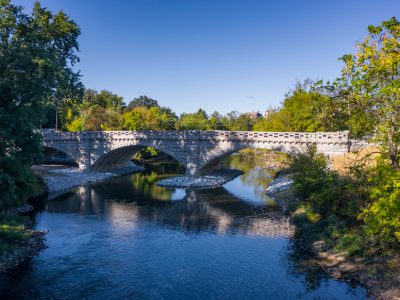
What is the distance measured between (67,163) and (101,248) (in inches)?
2254

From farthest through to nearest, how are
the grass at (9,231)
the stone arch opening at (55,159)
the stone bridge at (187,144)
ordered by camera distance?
the stone arch opening at (55,159) → the stone bridge at (187,144) → the grass at (9,231)

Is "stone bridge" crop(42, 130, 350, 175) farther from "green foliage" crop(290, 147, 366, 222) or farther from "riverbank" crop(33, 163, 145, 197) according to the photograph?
"green foliage" crop(290, 147, 366, 222)

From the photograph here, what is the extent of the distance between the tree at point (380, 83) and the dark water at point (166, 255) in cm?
961

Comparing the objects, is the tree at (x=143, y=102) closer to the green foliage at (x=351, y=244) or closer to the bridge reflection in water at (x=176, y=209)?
Answer: the bridge reflection in water at (x=176, y=209)

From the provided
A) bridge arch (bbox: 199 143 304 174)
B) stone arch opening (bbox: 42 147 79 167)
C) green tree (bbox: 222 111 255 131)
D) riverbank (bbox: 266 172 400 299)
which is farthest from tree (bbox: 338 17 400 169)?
green tree (bbox: 222 111 255 131)

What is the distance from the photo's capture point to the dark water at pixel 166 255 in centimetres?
2064

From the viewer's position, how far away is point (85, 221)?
3484 centimetres

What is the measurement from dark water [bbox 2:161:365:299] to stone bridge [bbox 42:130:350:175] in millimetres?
11851

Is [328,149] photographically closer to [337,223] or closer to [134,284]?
[337,223]

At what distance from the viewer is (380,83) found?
17.7 metres

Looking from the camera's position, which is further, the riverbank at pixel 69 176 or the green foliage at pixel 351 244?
the riverbank at pixel 69 176

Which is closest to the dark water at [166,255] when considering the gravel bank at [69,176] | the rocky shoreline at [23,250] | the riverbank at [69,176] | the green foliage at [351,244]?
the rocky shoreline at [23,250]

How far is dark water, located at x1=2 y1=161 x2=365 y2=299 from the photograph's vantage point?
2064 cm

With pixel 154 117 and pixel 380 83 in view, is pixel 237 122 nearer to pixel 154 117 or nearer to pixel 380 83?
pixel 154 117
